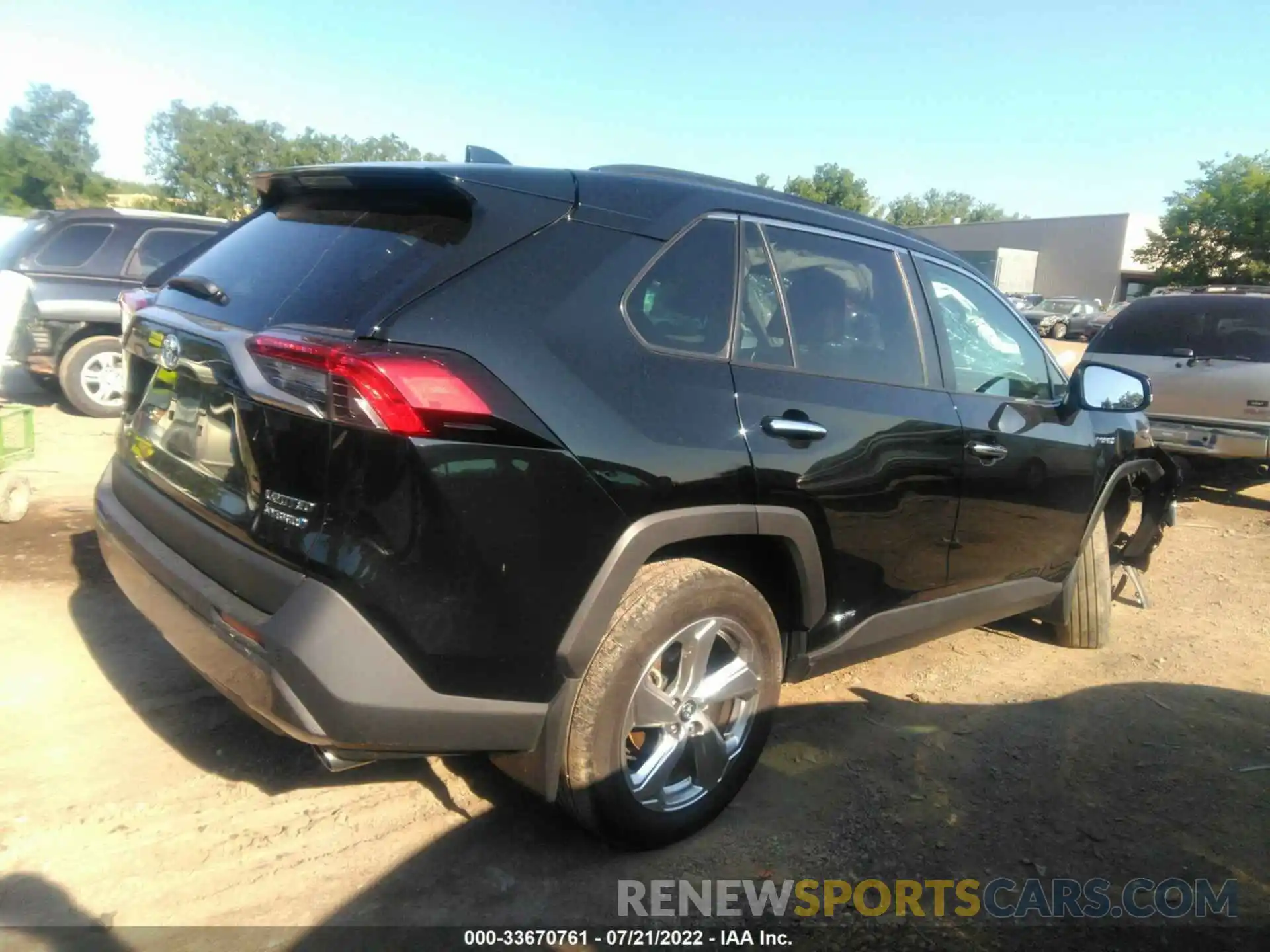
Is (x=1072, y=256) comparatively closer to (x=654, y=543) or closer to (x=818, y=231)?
(x=818, y=231)

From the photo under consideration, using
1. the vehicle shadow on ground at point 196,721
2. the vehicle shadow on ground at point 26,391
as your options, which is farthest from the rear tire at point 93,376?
the vehicle shadow on ground at point 196,721

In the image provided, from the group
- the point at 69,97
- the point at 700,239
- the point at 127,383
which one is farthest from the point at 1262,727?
the point at 69,97

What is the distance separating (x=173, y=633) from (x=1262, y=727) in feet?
13.9

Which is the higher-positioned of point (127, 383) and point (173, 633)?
point (127, 383)

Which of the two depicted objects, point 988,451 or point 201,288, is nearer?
point 201,288

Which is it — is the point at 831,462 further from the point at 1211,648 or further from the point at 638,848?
the point at 1211,648

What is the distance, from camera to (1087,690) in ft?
13.8

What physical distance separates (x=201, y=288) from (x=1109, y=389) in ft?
12.0

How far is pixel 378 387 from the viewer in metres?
2.02

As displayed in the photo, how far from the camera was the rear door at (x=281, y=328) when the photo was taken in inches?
84.7

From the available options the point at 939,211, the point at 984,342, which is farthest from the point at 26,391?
the point at 939,211

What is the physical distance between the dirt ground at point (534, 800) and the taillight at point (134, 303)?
1387 mm

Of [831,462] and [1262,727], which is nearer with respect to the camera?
[831,462]

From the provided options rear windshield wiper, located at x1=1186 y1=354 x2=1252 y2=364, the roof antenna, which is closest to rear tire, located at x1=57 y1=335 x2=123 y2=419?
the roof antenna
